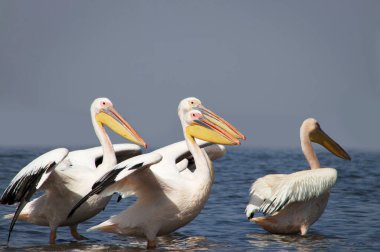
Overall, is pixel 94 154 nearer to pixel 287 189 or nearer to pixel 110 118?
pixel 110 118

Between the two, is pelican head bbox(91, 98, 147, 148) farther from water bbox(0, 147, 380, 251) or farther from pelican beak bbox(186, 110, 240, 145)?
water bbox(0, 147, 380, 251)

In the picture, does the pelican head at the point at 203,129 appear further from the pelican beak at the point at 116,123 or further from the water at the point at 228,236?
the water at the point at 228,236

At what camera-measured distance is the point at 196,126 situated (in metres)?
8.15

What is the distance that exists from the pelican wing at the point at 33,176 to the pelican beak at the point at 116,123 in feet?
3.97

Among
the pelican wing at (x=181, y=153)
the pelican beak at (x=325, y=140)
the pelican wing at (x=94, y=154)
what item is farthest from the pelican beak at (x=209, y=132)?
the pelican beak at (x=325, y=140)

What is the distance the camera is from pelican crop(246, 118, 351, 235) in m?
8.97

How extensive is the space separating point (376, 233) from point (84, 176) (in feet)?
12.3

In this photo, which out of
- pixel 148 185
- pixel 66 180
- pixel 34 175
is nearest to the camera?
pixel 34 175

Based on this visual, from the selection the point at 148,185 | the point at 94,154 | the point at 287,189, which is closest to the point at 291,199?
the point at 287,189

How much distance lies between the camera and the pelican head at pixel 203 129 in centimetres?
809

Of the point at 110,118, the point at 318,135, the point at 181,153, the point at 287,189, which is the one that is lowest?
the point at 287,189

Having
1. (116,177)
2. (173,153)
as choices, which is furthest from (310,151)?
(116,177)

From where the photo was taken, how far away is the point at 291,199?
8.97 metres

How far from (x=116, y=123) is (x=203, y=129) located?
47.8 inches
